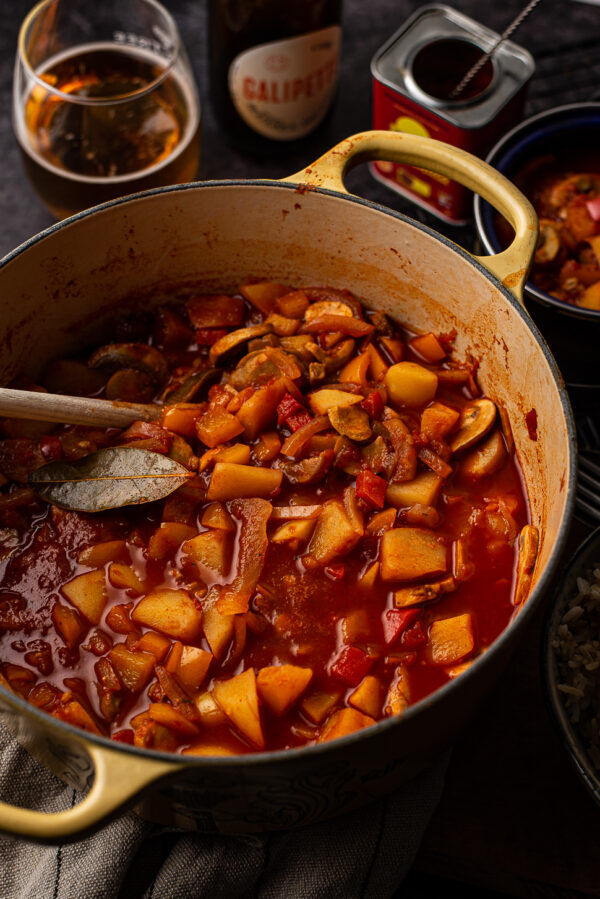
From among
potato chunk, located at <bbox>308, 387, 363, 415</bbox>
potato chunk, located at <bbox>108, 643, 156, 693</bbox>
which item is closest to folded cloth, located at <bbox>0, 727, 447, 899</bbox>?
potato chunk, located at <bbox>108, 643, 156, 693</bbox>

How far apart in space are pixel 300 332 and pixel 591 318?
74 centimetres

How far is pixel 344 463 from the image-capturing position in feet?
Result: 7.20

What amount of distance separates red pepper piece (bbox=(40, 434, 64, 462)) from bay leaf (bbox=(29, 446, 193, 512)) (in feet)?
0.34

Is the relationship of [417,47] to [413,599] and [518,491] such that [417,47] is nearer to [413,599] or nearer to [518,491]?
[518,491]

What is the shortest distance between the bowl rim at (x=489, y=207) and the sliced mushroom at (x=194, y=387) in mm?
805

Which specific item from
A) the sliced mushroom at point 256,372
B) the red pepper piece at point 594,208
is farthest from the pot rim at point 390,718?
the red pepper piece at point 594,208

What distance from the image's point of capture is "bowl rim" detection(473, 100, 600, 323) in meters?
2.36

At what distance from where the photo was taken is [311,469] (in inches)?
85.3

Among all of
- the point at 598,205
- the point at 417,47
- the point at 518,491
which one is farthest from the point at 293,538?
the point at 417,47

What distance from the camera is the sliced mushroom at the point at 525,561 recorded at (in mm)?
2041

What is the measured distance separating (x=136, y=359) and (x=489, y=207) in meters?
1.05

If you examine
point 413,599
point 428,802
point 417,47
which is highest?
point 417,47

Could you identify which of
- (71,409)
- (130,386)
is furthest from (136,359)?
(71,409)

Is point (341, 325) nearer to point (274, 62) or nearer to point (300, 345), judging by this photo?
point (300, 345)
